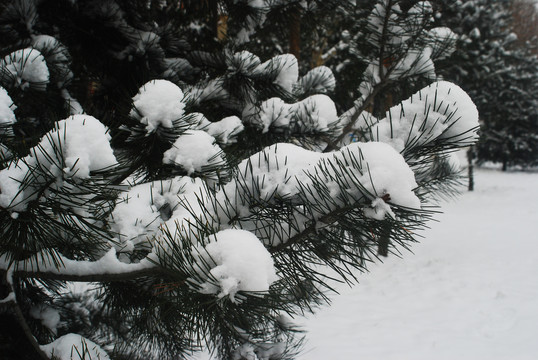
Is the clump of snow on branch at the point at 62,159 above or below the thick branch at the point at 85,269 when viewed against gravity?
above

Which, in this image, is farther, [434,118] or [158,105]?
[158,105]

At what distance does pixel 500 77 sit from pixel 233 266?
15.2 metres

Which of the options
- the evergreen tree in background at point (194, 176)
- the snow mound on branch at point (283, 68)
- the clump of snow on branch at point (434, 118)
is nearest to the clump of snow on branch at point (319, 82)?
the evergreen tree in background at point (194, 176)

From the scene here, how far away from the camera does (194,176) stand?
1.16 metres

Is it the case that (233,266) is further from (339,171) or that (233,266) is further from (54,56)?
(54,56)

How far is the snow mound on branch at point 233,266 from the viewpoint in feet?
1.93

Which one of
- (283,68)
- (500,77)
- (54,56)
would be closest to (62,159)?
(54,56)

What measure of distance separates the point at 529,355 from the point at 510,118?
58.1ft

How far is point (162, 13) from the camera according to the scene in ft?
9.23

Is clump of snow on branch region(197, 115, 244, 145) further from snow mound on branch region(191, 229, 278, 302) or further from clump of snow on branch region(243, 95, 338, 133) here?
snow mound on branch region(191, 229, 278, 302)

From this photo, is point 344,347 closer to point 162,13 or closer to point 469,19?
point 162,13

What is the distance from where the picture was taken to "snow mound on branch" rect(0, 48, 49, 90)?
4.59ft

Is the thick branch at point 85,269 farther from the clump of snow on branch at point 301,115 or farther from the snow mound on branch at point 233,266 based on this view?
the clump of snow on branch at point 301,115

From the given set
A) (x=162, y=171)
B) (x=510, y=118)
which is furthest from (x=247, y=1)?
(x=510, y=118)
